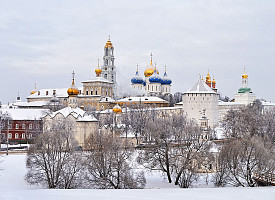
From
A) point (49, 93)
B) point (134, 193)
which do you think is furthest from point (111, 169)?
point (49, 93)

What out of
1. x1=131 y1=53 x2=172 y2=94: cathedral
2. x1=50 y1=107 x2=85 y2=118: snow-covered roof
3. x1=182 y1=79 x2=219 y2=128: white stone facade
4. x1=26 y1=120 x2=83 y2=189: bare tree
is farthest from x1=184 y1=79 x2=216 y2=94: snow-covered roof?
x1=26 y1=120 x2=83 y2=189: bare tree

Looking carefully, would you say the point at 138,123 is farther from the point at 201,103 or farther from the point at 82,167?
the point at 82,167

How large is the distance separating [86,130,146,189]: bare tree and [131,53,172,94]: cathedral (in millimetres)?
54463

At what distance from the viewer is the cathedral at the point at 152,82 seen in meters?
77.9

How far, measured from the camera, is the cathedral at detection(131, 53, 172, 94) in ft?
255

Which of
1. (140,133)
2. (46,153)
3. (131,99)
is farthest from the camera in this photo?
(131,99)

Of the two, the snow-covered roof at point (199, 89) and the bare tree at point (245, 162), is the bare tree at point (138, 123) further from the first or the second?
the bare tree at point (245, 162)

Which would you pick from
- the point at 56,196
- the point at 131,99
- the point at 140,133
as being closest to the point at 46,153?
the point at 56,196

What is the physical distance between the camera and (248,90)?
251 feet

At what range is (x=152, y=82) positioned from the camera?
78000 millimetres

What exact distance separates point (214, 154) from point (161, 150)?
316cm

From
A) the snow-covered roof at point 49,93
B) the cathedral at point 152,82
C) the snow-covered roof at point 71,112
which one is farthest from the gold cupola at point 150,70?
the snow-covered roof at point 71,112

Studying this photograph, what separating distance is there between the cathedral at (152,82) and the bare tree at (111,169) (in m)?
54.5

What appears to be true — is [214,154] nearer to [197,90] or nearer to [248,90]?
[197,90]
